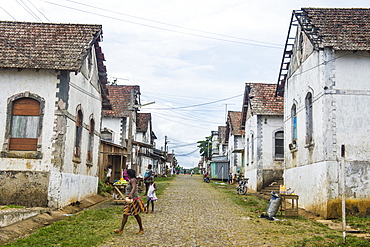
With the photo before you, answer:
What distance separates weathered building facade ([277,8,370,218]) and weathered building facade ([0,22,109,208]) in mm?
9426

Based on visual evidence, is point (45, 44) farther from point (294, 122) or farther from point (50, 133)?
point (294, 122)

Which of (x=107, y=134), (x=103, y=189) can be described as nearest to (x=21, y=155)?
(x=103, y=189)

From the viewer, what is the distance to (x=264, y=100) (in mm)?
29953

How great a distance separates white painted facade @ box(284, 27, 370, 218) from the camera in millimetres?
14914

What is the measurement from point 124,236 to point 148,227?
1649 millimetres

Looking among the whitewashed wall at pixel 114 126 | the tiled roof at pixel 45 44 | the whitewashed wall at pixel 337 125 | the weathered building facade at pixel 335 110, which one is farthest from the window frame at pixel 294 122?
the whitewashed wall at pixel 114 126

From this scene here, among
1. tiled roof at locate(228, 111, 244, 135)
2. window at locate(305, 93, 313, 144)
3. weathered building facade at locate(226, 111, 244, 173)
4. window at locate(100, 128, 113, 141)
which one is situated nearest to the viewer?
window at locate(305, 93, 313, 144)

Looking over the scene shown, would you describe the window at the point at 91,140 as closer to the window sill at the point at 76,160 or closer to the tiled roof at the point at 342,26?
the window sill at the point at 76,160

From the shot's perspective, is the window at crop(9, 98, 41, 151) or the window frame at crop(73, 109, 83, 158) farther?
the window frame at crop(73, 109, 83, 158)

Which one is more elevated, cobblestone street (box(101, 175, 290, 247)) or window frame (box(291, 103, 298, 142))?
window frame (box(291, 103, 298, 142))

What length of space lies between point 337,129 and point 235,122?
2996 centimetres

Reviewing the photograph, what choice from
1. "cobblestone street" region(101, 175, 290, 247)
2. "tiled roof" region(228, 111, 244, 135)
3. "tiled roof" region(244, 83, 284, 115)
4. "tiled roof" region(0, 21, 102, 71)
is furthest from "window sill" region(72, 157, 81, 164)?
"tiled roof" region(228, 111, 244, 135)

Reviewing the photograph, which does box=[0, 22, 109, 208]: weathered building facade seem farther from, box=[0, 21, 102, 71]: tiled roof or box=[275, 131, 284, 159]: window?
box=[275, 131, 284, 159]: window

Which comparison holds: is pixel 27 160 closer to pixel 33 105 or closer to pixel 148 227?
pixel 33 105
